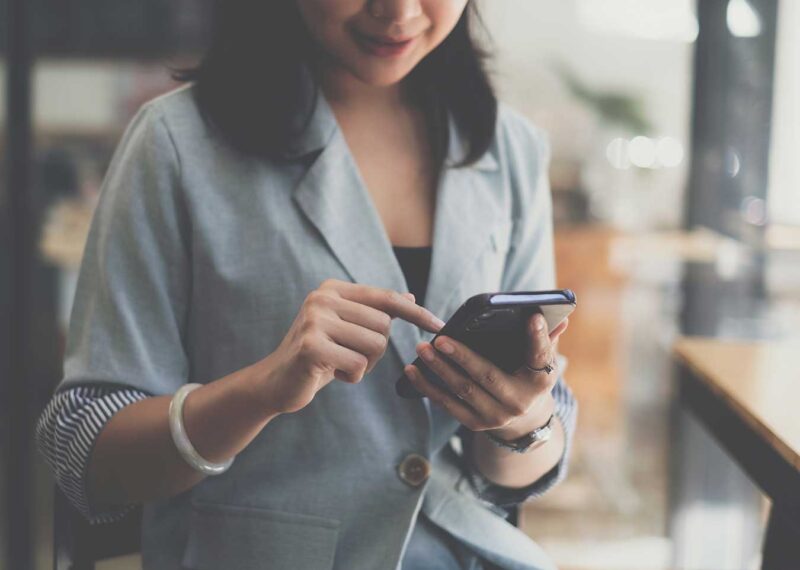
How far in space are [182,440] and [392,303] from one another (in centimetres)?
24

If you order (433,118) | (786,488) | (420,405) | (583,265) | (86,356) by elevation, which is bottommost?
(583,265)

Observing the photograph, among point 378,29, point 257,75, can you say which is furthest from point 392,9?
point 257,75

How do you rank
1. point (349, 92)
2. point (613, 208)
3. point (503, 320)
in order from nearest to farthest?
point (503, 320) < point (349, 92) < point (613, 208)

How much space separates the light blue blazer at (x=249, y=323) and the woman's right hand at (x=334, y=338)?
0.15m

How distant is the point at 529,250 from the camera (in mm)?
1114

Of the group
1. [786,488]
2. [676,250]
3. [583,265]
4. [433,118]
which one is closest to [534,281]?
[433,118]

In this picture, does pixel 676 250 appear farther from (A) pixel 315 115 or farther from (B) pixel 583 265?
(A) pixel 315 115

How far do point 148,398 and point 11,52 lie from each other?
175cm

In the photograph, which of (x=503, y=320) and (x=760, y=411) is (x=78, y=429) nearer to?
(x=503, y=320)

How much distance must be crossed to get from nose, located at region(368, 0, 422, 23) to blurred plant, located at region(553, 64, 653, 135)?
7.00ft

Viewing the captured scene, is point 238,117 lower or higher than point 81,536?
higher

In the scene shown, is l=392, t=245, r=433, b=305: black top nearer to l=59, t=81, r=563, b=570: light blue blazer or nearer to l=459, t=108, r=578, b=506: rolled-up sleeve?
l=59, t=81, r=563, b=570: light blue blazer

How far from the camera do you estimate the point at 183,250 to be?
948mm

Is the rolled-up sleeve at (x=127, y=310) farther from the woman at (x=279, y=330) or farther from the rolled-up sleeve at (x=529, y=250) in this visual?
the rolled-up sleeve at (x=529, y=250)
